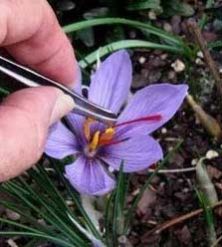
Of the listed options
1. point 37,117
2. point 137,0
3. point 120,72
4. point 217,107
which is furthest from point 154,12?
point 37,117

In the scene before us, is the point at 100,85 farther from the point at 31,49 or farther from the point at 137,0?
the point at 137,0

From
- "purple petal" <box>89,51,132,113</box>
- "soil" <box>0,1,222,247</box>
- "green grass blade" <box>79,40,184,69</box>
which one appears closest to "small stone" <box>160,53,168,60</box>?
"soil" <box>0,1,222,247</box>

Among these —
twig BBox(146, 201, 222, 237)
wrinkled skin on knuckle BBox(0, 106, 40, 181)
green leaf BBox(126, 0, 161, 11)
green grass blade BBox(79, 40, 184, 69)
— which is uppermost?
wrinkled skin on knuckle BBox(0, 106, 40, 181)

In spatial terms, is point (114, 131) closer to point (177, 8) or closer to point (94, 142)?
point (94, 142)

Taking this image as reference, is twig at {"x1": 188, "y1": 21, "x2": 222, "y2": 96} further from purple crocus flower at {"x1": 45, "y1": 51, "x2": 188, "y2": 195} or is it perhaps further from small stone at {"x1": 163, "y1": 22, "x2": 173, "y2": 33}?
small stone at {"x1": 163, "y1": 22, "x2": 173, "y2": 33}

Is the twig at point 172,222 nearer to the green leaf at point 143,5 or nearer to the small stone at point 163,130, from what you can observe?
the small stone at point 163,130
